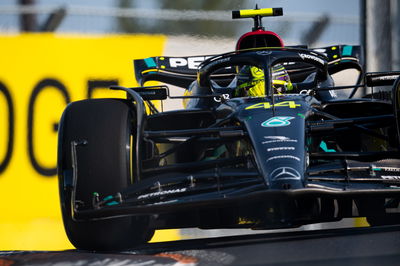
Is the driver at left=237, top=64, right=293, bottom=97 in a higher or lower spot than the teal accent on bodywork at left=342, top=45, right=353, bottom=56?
lower

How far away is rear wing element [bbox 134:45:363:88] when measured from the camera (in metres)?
7.33

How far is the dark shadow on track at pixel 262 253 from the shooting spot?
164 inches

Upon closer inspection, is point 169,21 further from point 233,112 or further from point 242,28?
point 233,112

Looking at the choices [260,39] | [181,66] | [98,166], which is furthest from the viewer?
[181,66]

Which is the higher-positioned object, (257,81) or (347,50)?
(347,50)

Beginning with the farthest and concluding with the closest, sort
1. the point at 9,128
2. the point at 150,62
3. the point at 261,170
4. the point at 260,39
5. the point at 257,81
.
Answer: the point at 9,128 < the point at 150,62 < the point at 260,39 < the point at 257,81 < the point at 261,170

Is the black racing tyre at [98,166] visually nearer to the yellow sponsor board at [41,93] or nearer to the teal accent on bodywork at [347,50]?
the teal accent on bodywork at [347,50]

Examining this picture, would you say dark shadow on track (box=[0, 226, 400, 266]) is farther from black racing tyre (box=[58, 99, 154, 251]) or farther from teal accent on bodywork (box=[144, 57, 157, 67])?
teal accent on bodywork (box=[144, 57, 157, 67])

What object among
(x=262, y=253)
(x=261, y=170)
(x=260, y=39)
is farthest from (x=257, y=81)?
(x=262, y=253)

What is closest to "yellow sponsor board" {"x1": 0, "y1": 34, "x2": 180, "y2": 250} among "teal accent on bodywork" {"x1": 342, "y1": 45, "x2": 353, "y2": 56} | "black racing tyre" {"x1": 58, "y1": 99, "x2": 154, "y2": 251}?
"teal accent on bodywork" {"x1": 342, "y1": 45, "x2": 353, "y2": 56}

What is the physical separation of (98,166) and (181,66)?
2.76m

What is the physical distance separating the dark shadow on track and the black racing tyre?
0.47 ft

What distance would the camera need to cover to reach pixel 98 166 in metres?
4.89

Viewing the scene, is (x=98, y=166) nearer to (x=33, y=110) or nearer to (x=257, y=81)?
(x=257, y=81)
